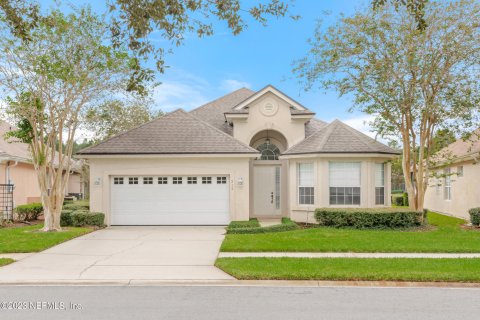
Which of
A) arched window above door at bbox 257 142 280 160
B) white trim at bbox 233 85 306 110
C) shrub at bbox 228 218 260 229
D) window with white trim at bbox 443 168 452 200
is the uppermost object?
white trim at bbox 233 85 306 110

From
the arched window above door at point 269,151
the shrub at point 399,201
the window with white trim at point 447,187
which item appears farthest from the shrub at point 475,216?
the shrub at point 399,201

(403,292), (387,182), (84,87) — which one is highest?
(84,87)

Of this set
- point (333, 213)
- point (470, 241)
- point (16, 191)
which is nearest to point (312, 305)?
point (470, 241)

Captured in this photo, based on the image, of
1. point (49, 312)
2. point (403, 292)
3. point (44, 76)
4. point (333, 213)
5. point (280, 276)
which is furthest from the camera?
point (333, 213)

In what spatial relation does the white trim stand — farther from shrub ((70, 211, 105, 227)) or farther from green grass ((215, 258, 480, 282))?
green grass ((215, 258, 480, 282))

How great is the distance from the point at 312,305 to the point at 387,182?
13488 mm

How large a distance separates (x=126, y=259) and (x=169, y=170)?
26.0ft

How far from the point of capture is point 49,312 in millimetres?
6676

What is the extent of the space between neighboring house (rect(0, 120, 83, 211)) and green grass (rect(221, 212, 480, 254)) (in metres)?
12.4

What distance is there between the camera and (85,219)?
1770cm

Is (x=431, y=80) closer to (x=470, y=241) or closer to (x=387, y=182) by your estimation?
(x=387, y=182)

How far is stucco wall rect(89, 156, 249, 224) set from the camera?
1858 cm

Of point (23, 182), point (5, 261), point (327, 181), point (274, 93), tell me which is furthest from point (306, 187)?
point (23, 182)

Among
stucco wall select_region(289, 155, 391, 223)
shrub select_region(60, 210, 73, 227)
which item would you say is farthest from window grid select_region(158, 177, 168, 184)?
stucco wall select_region(289, 155, 391, 223)
